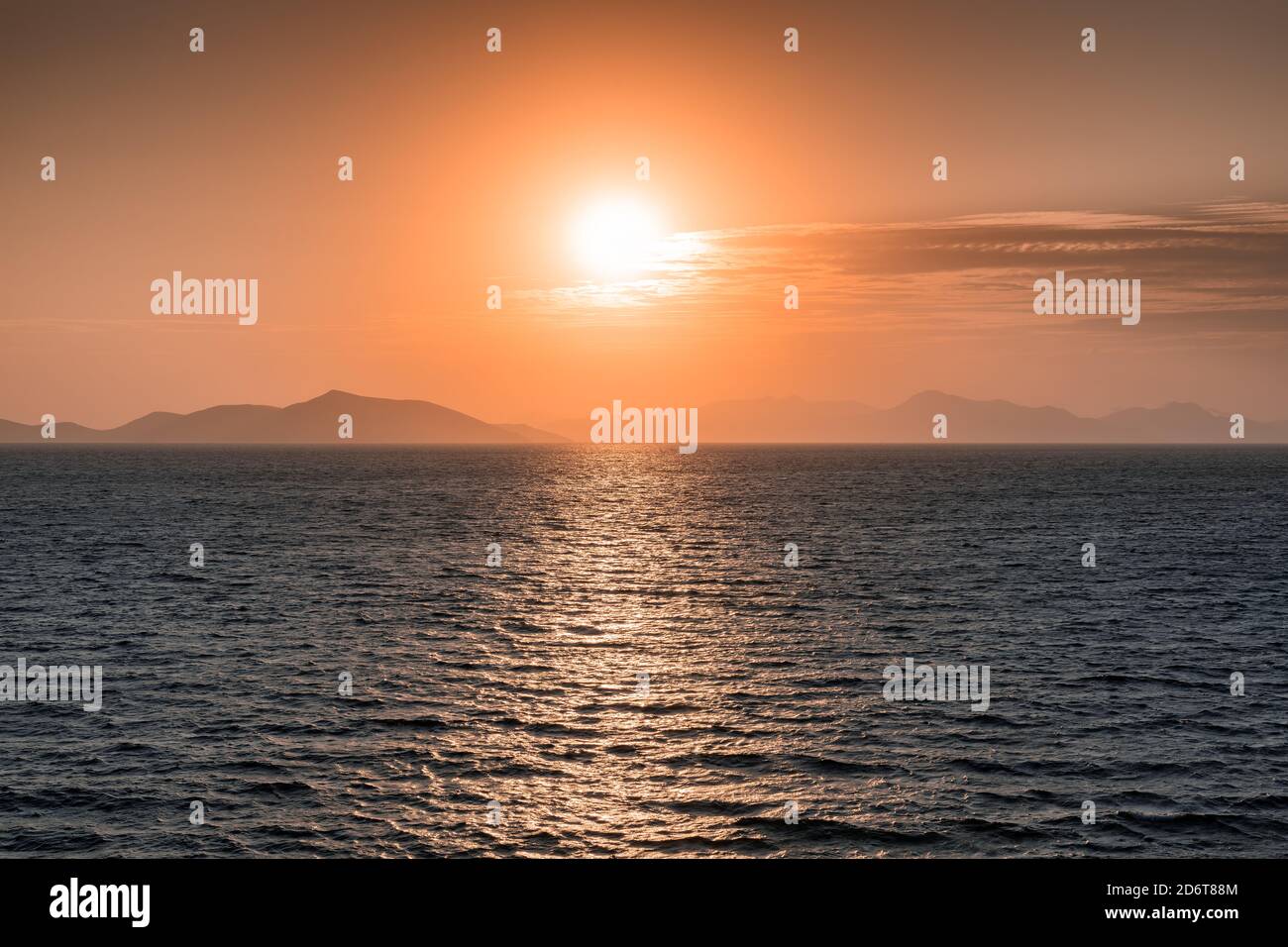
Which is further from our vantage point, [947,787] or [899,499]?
[899,499]

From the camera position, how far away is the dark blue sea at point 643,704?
88.6 feet

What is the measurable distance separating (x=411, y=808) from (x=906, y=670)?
2476cm

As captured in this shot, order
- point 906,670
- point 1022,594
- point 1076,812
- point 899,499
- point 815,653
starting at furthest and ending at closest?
1. point 899,499
2. point 1022,594
3. point 815,653
4. point 906,670
5. point 1076,812

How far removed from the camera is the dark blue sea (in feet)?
88.6

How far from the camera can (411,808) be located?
28047 millimetres

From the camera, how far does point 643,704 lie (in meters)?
39.1

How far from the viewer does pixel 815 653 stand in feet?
158

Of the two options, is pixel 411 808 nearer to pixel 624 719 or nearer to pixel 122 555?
pixel 624 719
